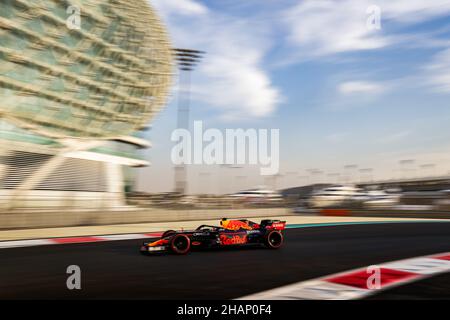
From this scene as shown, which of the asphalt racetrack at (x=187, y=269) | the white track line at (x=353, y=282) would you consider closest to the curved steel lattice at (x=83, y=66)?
the asphalt racetrack at (x=187, y=269)

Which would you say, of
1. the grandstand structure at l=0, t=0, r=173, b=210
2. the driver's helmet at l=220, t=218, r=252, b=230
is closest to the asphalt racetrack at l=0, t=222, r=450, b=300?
the driver's helmet at l=220, t=218, r=252, b=230

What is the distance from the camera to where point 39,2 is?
27.2m

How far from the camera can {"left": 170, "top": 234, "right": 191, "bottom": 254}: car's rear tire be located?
362 inches

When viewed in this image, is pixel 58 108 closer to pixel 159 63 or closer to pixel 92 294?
pixel 159 63

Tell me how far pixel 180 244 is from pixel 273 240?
2.52m

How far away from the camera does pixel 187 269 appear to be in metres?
7.36

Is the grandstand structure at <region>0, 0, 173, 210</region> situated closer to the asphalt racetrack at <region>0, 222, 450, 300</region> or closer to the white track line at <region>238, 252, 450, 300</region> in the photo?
the asphalt racetrack at <region>0, 222, 450, 300</region>

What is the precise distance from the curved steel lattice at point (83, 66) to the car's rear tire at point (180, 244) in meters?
18.3

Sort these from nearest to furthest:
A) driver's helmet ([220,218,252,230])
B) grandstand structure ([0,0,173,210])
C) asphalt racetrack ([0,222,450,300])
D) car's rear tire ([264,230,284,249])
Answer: asphalt racetrack ([0,222,450,300]) < driver's helmet ([220,218,252,230]) < car's rear tire ([264,230,284,249]) < grandstand structure ([0,0,173,210])

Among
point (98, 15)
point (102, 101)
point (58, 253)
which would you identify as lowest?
point (58, 253)

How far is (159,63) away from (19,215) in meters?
31.6
